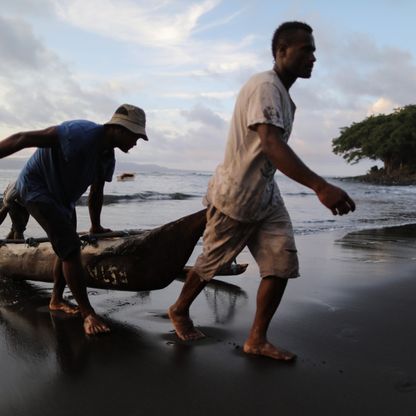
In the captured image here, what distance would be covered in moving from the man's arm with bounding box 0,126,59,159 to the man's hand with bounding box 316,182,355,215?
6.04ft

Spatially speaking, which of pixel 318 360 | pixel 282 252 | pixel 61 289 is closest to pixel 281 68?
pixel 282 252

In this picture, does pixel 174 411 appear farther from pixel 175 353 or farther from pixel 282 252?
pixel 282 252

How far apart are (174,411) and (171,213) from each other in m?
12.7

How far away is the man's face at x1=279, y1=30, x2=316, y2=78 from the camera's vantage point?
104 inches

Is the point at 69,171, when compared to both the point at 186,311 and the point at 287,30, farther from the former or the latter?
the point at 287,30

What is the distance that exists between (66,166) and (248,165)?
4.44ft

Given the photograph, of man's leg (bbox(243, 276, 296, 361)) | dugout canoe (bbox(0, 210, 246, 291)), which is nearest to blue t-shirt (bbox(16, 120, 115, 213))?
dugout canoe (bbox(0, 210, 246, 291))

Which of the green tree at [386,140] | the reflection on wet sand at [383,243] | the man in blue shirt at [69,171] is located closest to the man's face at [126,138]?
the man in blue shirt at [69,171]

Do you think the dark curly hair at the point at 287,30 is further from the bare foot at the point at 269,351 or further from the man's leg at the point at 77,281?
the man's leg at the point at 77,281

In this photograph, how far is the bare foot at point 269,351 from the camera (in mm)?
2721

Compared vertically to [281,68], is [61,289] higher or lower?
lower

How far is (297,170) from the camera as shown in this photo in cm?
240

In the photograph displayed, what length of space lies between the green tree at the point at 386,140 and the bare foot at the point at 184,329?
4967 centimetres

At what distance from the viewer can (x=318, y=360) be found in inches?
107
